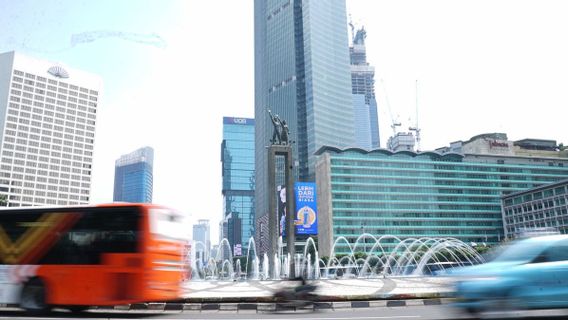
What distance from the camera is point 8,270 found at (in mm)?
13227

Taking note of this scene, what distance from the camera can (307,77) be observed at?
147375 millimetres

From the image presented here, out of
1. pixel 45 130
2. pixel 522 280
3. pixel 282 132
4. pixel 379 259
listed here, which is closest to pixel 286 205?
pixel 282 132

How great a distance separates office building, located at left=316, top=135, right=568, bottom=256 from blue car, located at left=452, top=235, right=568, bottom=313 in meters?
98.8

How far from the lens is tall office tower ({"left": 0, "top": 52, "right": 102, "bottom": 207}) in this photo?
124438 millimetres

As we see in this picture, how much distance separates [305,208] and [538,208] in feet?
210

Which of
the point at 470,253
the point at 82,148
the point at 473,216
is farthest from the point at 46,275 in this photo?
the point at 82,148

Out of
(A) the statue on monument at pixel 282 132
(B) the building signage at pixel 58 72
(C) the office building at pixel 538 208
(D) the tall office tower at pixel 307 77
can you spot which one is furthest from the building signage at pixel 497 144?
(B) the building signage at pixel 58 72

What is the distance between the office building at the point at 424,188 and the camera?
11050cm

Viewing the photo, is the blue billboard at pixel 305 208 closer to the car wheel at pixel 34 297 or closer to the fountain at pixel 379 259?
the fountain at pixel 379 259

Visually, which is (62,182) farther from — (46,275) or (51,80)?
(46,275)

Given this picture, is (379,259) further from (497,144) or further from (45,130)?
(45,130)

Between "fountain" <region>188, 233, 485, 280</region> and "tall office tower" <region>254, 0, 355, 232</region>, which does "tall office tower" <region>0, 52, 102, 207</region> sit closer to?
"tall office tower" <region>254, 0, 355, 232</region>

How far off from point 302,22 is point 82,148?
90.6m

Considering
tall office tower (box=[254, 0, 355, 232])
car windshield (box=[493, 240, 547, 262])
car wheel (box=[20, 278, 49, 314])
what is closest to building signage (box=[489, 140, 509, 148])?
tall office tower (box=[254, 0, 355, 232])
